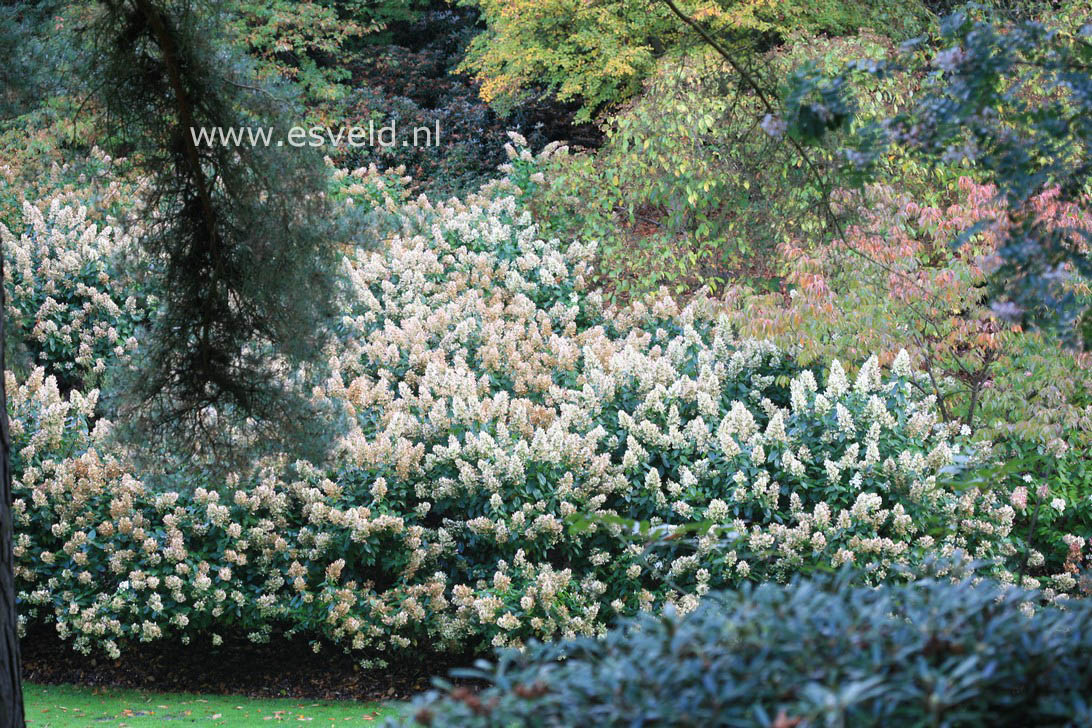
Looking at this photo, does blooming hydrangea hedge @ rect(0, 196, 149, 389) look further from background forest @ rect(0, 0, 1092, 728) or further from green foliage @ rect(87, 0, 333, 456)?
green foliage @ rect(87, 0, 333, 456)

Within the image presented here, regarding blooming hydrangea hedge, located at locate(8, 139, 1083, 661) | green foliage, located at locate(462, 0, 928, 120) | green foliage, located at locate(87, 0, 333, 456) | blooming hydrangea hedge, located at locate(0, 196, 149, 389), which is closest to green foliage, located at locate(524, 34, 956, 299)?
green foliage, located at locate(462, 0, 928, 120)

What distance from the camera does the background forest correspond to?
80.4 inches

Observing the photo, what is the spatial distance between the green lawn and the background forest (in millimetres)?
302

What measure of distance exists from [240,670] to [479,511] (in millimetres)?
1722

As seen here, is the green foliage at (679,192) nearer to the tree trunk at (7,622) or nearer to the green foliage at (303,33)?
the green foliage at (303,33)

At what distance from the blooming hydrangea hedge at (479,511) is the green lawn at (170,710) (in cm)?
32

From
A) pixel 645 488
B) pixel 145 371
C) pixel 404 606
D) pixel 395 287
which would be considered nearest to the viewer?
pixel 145 371

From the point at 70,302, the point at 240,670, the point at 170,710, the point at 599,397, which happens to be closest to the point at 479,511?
the point at 599,397

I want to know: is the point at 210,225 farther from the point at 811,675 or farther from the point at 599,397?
the point at 811,675

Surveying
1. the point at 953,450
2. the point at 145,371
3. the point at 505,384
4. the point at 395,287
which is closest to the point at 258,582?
the point at 145,371

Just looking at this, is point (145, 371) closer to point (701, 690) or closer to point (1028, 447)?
point (701, 690)

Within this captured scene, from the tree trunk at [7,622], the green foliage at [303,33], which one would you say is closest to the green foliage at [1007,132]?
the tree trunk at [7,622]

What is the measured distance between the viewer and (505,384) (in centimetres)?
755

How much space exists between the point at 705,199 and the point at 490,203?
246cm
